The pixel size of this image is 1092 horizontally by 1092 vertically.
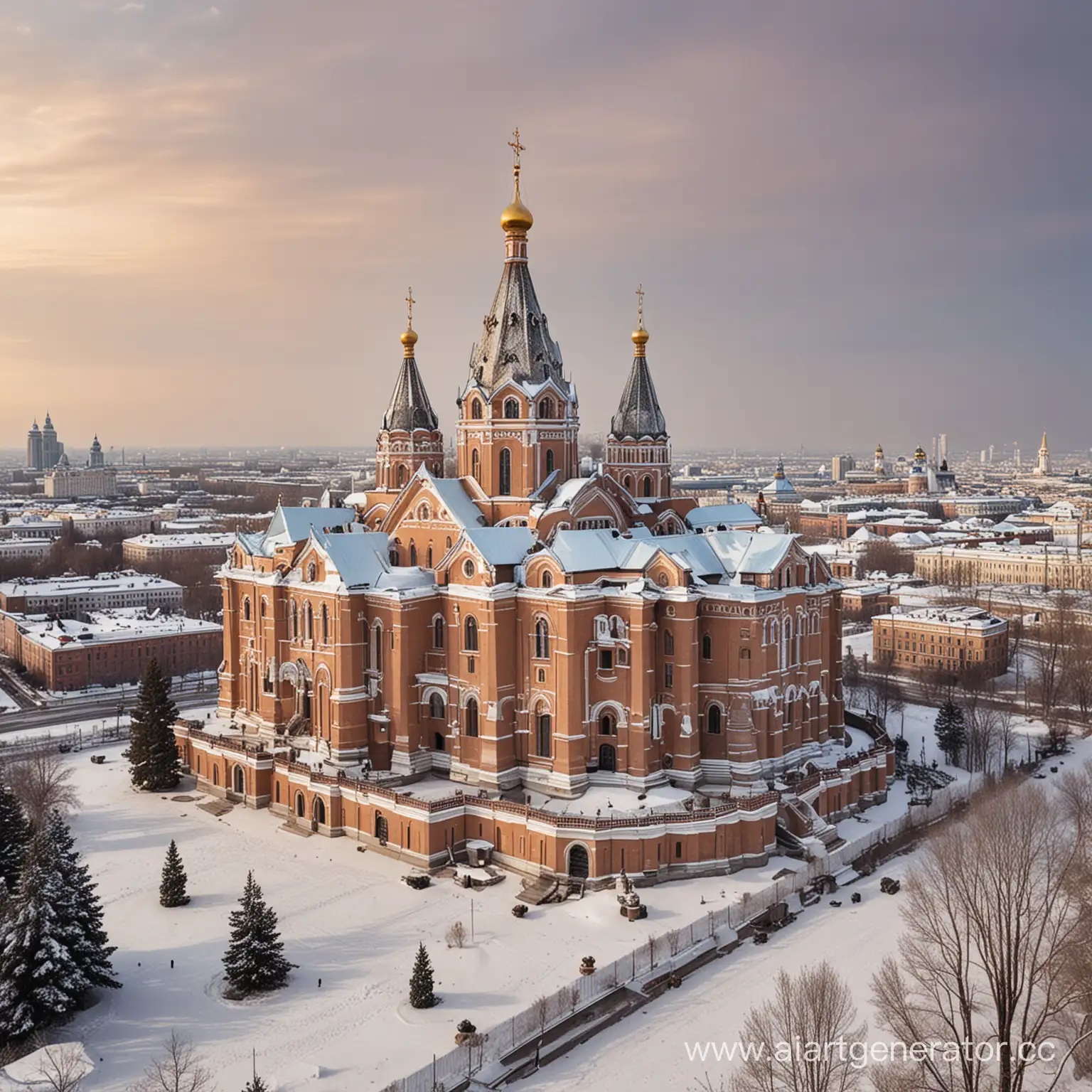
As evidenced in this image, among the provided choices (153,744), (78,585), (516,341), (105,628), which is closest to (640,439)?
(516,341)

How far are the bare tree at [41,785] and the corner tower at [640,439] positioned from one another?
28.8 meters

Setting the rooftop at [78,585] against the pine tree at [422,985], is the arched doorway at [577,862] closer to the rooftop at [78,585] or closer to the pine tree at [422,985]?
the pine tree at [422,985]

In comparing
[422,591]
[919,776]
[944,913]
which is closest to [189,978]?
[422,591]

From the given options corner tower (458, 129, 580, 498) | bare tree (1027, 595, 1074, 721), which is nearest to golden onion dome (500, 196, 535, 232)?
corner tower (458, 129, 580, 498)

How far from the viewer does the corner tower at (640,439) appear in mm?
51062

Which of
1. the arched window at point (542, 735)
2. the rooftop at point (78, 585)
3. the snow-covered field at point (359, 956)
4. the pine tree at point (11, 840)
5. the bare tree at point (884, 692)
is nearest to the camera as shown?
the snow-covered field at point (359, 956)

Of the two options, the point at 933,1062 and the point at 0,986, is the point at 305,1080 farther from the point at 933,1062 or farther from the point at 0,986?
the point at 933,1062

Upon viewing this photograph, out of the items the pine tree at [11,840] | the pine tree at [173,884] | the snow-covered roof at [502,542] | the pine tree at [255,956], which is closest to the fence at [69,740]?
the pine tree at [11,840]

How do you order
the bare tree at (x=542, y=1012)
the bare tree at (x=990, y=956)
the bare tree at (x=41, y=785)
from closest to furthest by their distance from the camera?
the bare tree at (x=990, y=956), the bare tree at (x=542, y=1012), the bare tree at (x=41, y=785)

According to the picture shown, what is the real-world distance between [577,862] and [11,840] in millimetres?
19482

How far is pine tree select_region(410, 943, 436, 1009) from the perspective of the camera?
28.6 m

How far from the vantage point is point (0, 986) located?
27109mm

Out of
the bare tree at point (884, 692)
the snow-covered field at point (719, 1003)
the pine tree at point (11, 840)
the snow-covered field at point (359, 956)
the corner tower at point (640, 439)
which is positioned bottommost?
the snow-covered field at point (719, 1003)

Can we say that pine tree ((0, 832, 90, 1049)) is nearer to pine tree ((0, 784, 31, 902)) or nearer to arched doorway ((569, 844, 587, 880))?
pine tree ((0, 784, 31, 902))
